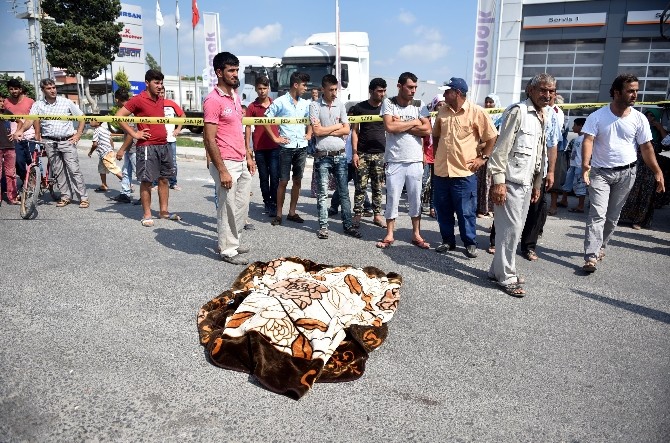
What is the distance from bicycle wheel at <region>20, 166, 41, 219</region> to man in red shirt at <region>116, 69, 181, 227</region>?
69.0 inches

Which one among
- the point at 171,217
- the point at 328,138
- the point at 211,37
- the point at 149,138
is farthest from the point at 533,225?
the point at 211,37

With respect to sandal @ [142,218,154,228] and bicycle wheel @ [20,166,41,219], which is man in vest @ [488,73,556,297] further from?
bicycle wheel @ [20,166,41,219]

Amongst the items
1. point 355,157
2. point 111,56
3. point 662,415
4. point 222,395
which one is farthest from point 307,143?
point 111,56

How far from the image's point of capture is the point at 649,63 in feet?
45.6

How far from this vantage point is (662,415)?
2.74 m

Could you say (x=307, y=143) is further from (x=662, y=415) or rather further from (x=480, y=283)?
(x=662, y=415)

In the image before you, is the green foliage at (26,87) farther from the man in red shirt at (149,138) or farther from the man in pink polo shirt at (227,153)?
the man in pink polo shirt at (227,153)

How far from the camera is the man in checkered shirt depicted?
7.55 metres

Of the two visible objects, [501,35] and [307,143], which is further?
[501,35]

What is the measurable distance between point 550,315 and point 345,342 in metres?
1.92

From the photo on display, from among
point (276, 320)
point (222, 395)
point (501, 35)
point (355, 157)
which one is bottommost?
point (222, 395)

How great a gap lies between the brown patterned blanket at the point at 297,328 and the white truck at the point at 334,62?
13232 millimetres

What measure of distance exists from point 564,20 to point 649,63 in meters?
2.73

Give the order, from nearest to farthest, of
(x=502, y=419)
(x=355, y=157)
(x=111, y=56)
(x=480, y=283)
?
(x=502, y=419) → (x=480, y=283) → (x=355, y=157) → (x=111, y=56)
